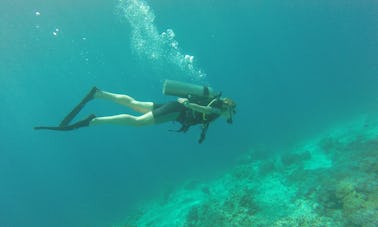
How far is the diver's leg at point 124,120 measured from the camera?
6.36 metres

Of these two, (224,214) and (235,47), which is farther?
(235,47)

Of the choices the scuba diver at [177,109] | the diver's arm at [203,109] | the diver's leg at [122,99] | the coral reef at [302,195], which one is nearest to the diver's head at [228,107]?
the scuba diver at [177,109]

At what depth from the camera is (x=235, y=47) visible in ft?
393

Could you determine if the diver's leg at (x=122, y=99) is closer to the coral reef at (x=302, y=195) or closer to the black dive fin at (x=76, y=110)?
the black dive fin at (x=76, y=110)

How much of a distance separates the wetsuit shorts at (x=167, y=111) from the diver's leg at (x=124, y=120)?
0.14 metres

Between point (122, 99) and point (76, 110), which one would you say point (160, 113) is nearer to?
point (122, 99)

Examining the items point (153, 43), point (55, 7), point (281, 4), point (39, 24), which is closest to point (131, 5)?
point (153, 43)

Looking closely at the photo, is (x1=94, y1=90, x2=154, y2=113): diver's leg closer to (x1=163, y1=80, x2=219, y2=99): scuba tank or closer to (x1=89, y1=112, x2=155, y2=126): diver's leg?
(x1=89, y1=112, x2=155, y2=126): diver's leg

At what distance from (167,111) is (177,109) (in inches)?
10.7

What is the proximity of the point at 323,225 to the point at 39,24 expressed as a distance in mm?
45579

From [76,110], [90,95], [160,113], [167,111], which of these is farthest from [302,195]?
[76,110]

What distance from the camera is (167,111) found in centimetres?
674

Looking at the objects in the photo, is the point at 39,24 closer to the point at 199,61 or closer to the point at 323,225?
the point at 323,225

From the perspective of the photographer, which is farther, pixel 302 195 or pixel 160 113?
pixel 302 195
